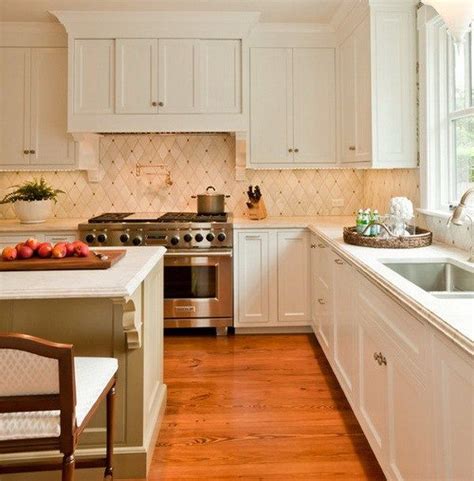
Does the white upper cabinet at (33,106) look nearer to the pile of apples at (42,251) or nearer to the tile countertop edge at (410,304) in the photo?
the pile of apples at (42,251)

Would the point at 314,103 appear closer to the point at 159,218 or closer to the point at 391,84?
the point at 391,84

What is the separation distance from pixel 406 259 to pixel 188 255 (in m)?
1.90

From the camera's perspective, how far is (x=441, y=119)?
3057 mm

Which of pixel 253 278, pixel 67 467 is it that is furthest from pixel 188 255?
pixel 67 467

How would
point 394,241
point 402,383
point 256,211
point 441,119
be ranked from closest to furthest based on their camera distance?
point 402,383
point 394,241
point 441,119
point 256,211

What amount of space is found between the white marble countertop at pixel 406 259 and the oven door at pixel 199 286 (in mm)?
345

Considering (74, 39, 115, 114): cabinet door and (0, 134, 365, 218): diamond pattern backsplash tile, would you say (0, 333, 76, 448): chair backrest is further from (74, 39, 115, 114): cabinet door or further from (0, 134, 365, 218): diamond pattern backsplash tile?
(0, 134, 365, 218): diamond pattern backsplash tile

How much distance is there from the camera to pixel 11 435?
1.31 m

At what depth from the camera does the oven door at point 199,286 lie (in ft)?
12.5

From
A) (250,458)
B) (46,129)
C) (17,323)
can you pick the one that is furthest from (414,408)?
(46,129)

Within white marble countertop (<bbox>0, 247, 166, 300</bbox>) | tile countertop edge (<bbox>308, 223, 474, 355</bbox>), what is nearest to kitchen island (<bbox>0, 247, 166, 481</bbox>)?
white marble countertop (<bbox>0, 247, 166, 300</bbox>)

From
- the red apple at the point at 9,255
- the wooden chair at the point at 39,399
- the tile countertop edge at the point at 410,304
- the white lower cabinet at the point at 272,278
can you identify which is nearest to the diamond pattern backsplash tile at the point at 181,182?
the white lower cabinet at the point at 272,278

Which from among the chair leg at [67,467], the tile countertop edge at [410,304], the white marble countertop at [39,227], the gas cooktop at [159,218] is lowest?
the chair leg at [67,467]

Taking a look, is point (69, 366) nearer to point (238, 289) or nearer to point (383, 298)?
point (383, 298)
